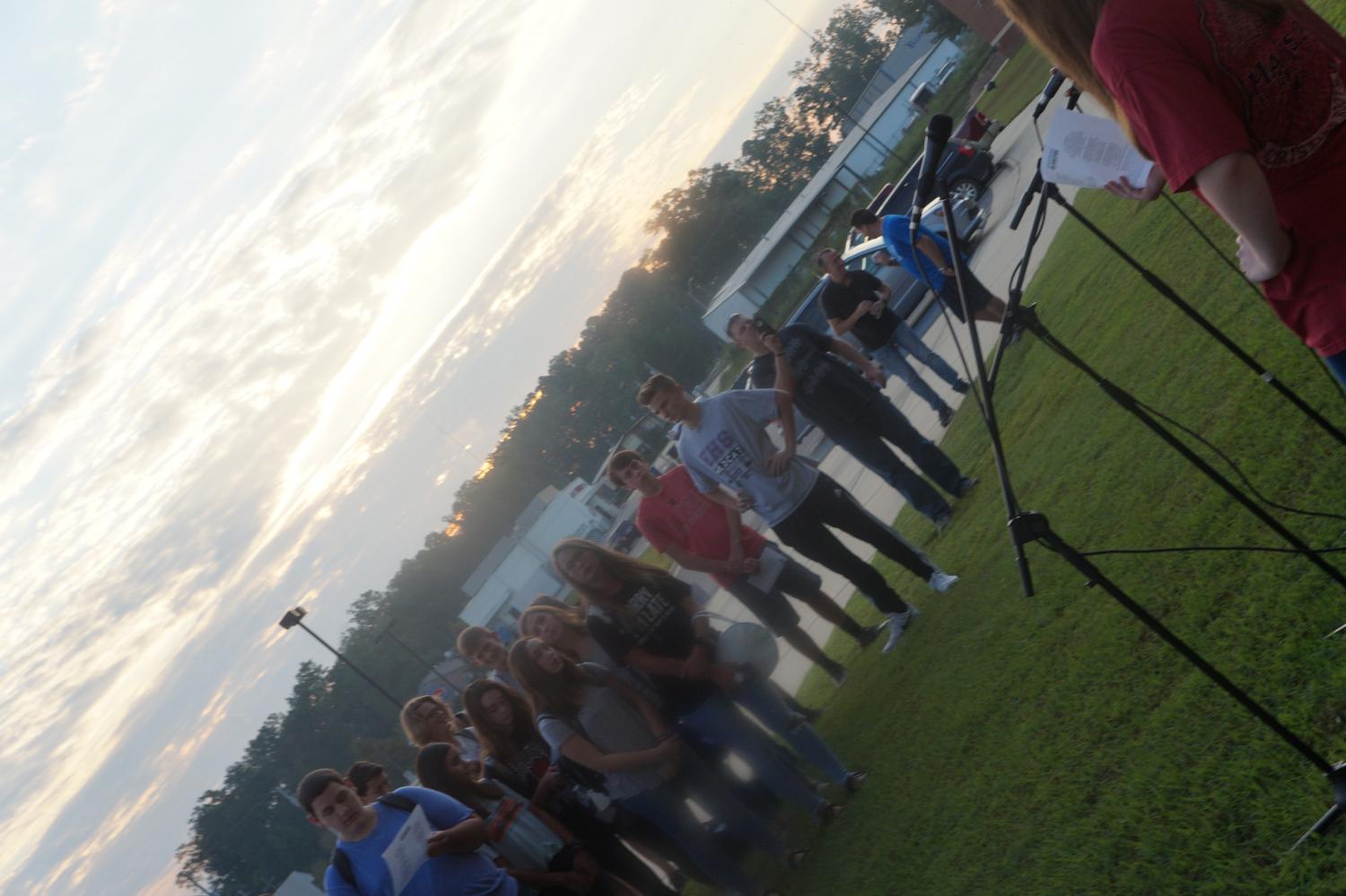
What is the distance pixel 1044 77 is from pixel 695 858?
83.3 ft

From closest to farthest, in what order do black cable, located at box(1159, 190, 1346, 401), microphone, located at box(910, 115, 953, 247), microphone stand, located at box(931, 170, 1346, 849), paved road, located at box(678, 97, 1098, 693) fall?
1. black cable, located at box(1159, 190, 1346, 401)
2. microphone stand, located at box(931, 170, 1346, 849)
3. microphone, located at box(910, 115, 953, 247)
4. paved road, located at box(678, 97, 1098, 693)

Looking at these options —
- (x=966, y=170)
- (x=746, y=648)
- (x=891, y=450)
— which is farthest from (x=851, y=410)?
(x=966, y=170)

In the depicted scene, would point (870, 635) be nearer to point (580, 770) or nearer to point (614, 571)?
point (614, 571)

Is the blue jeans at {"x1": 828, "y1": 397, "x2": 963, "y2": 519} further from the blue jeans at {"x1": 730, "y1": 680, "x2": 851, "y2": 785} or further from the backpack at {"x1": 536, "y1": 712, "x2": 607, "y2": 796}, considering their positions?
the backpack at {"x1": 536, "y1": 712, "x2": 607, "y2": 796}

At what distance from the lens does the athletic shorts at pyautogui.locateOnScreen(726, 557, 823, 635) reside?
273 inches

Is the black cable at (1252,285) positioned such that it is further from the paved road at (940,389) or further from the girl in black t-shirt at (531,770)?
the girl in black t-shirt at (531,770)

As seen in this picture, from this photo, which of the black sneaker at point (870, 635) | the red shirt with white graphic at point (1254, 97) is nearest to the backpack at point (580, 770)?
the black sneaker at point (870, 635)

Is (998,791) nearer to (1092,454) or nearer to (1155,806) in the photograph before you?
(1155,806)

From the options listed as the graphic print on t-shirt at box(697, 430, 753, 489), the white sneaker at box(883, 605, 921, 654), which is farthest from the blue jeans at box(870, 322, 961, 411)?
the graphic print on t-shirt at box(697, 430, 753, 489)

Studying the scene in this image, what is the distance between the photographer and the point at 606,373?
294 feet

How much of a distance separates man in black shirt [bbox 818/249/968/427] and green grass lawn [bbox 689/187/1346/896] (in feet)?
6.94

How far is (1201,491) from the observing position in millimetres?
4984

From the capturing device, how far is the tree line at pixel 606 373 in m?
79.9

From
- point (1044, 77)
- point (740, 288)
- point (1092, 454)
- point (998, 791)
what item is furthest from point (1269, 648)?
point (740, 288)
